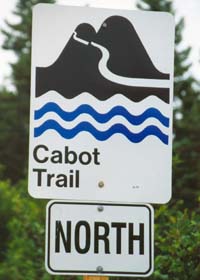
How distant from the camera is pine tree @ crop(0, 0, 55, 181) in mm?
54219

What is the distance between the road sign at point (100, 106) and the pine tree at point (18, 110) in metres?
50.1

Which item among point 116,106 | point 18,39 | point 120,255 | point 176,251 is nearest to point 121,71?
point 116,106

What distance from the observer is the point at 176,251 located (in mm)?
5688

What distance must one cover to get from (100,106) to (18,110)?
52133mm

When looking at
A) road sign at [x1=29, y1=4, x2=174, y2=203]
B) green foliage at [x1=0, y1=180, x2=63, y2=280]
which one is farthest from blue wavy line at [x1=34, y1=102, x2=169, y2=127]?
green foliage at [x1=0, y1=180, x2=63, y2=280]

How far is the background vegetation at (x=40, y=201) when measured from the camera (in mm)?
5785

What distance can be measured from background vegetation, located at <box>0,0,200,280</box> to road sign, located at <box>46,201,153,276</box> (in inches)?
80.3

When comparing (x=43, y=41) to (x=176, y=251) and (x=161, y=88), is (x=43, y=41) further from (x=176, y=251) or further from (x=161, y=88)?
(x=176, y=251)

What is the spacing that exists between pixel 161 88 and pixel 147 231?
61 centimetres

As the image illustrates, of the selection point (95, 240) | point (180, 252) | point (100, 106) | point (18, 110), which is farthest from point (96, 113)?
point (18, 110)

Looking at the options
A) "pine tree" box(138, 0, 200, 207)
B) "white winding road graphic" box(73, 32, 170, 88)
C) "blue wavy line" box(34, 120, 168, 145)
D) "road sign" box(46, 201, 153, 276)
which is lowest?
"road sign" box(46, 201, 153, 276)

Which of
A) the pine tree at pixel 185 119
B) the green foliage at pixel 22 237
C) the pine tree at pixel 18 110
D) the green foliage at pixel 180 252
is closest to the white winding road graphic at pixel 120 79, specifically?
the green foliage at pixel 180 252

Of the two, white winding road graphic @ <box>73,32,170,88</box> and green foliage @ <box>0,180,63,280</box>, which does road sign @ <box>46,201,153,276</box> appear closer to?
white winding road graphic @ <box>73,32,170,88</box>

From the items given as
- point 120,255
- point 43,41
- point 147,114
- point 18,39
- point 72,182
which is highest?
point 18,39
